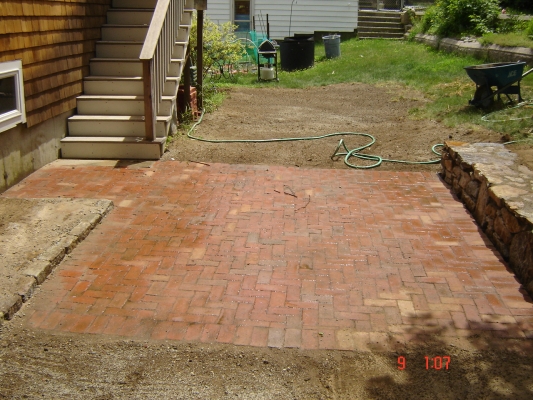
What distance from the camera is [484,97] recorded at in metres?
9.15

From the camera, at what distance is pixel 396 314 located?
4.05m

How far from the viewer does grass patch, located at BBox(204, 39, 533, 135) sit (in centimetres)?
934

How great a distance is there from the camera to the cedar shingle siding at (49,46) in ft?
20.5

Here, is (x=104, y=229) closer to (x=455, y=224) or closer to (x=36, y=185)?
(x=36, y=185)

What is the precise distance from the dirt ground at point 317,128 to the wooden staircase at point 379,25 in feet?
27.5

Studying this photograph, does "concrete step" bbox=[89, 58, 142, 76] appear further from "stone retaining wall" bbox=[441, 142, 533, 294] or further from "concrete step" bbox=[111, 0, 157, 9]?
Result: "stone retaining wall" bbox=[441, 142, 533, 294]

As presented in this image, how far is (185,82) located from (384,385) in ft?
22.7

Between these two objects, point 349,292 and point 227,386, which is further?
point 349,292

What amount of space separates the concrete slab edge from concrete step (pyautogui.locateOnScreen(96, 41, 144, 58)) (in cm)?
374

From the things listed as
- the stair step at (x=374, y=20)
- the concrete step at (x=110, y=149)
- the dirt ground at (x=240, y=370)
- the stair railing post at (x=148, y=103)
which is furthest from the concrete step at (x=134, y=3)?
the stair step at (x=374, y=20)

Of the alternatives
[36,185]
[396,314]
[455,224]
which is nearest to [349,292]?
[396,314]

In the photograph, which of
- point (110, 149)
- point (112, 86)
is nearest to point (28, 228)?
point (110, 149)

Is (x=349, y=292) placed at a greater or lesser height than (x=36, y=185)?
lesser
